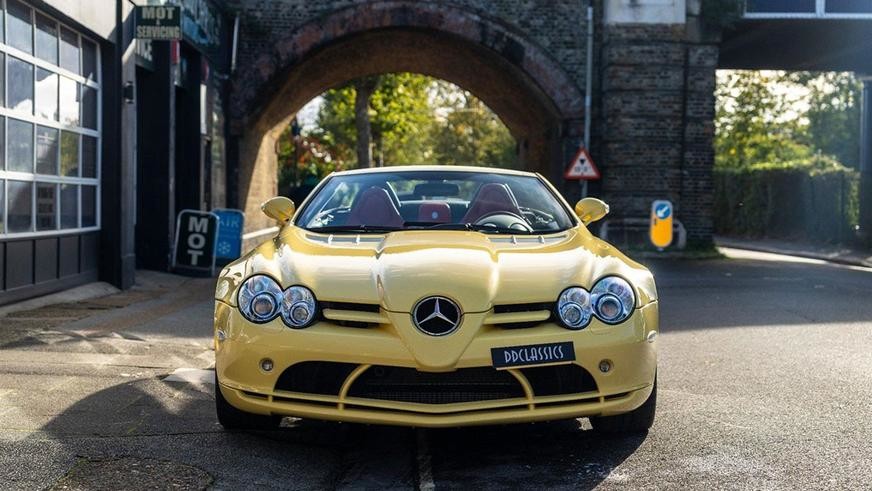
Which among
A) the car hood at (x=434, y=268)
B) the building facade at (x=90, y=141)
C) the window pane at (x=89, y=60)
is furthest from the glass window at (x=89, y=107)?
the car hood at (x=434, y=268)

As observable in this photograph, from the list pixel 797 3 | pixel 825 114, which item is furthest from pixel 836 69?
pixel 825 114

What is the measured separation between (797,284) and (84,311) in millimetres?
9884

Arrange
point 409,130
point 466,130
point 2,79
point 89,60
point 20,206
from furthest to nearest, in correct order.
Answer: point 466,130
point 409,130
point 89,60
point 20,206
point 2,79

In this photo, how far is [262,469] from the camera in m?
4.82

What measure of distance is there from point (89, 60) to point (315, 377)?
9550mm

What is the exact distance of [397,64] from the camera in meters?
27.1

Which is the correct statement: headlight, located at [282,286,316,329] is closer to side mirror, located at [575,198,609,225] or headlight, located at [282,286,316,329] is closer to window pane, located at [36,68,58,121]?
side mirror, located at [575,198,609,225]

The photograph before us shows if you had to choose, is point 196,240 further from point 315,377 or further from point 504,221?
point 315,377

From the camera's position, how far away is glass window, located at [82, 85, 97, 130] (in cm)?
1309

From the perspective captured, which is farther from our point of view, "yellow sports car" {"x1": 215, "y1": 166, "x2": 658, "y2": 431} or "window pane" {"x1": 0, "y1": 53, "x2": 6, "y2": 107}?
"window pane" {"x1": 0, "y1": 53, "x2": 6, "y2": 107}

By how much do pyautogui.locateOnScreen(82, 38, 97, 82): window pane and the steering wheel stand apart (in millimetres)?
8115

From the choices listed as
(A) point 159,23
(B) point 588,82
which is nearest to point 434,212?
(A) point 159,23

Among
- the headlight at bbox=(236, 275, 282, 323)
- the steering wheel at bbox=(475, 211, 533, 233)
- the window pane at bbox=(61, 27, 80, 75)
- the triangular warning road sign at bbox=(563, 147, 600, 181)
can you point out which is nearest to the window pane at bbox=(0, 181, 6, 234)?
the window pane at bbox=(61, 27, 80, 75)

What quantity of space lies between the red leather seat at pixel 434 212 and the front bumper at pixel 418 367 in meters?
1.76
